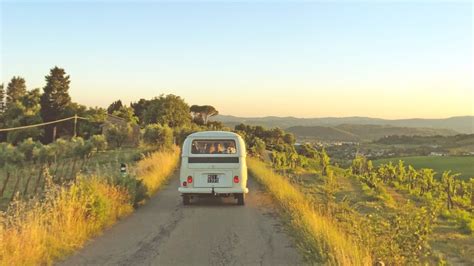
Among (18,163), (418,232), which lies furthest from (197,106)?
(418,232)

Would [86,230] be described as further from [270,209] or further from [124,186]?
[270,209]

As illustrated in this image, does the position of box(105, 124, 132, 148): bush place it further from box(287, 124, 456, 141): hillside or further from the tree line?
box(287, 124, 456, 141): hillside

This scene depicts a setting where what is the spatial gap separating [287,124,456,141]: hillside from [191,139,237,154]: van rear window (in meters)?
98.8

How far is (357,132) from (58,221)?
429 feet

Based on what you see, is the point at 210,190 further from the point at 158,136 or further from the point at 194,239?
the point at 158,136

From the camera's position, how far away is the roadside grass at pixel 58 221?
752cm

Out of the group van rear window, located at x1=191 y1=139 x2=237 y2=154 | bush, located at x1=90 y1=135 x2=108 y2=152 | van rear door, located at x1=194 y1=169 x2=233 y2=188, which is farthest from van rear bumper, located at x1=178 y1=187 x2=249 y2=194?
bush, located at x1=90 y1=135 x2=108 y2=152

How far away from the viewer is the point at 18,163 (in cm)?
5453

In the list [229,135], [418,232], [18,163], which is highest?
[229,135]

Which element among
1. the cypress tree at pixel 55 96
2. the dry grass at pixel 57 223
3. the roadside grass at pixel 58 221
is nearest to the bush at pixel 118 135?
the cypress tree at pixel 55 96

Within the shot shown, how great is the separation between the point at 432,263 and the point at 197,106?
324ft

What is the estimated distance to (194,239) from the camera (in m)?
9.70

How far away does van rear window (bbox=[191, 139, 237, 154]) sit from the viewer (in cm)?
1537

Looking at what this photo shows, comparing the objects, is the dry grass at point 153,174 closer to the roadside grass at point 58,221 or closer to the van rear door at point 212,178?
the van rear door at point 212,178
